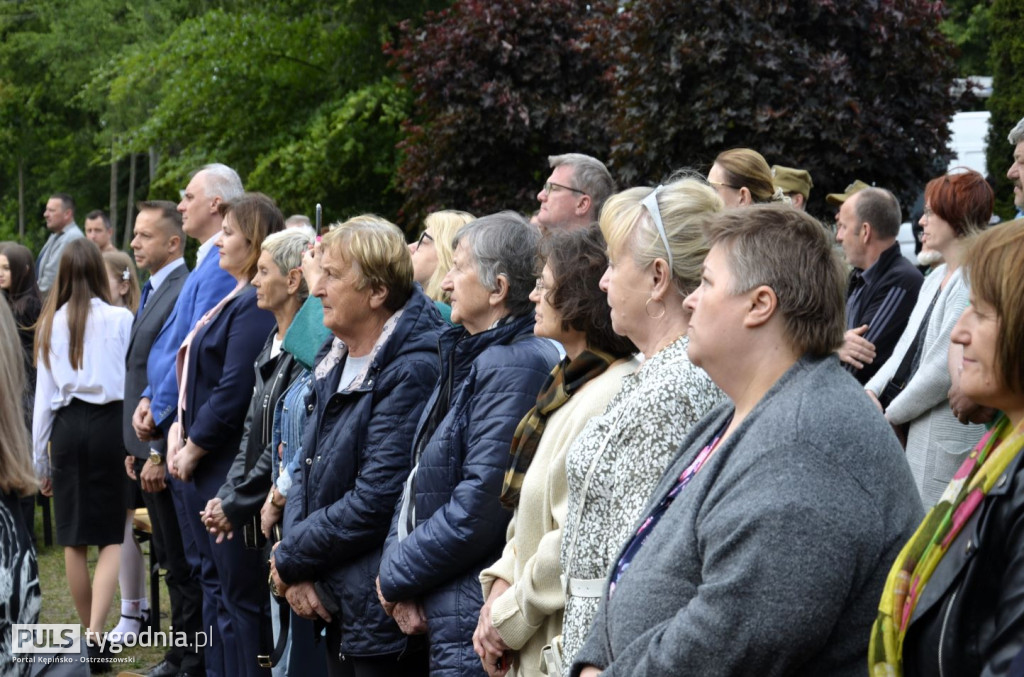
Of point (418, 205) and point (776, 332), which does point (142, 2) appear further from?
point (776, 332)

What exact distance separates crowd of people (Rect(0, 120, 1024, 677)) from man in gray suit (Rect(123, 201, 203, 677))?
23mm

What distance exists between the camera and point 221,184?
7.29 metres

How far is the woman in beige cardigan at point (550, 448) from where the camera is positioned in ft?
11.7

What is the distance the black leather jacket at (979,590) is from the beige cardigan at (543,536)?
1.39 meters

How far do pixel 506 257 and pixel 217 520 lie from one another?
2.29 meters

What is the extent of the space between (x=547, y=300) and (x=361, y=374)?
1.38 meters

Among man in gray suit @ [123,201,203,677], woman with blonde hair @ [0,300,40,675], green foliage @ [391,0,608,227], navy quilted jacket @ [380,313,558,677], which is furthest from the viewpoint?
green foliage @ [391,0,608,227]

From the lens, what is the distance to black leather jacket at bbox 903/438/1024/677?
2115 millimetres

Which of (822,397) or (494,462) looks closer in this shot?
(822,397)

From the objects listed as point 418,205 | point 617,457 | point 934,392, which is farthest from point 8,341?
point 418,205

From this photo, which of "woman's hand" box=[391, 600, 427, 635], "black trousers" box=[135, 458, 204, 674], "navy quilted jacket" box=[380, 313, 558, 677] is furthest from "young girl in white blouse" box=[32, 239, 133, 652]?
"navy quilted jacket" box=[380, 313, 558, 677]

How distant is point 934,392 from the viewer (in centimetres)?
468

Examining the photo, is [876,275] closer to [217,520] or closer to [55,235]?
[217,520]

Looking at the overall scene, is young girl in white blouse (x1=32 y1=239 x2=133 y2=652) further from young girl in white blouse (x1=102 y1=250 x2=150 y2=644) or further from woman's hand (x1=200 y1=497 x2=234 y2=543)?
woman's hand (x1=200 y1=497 x2=234 y2=543)
